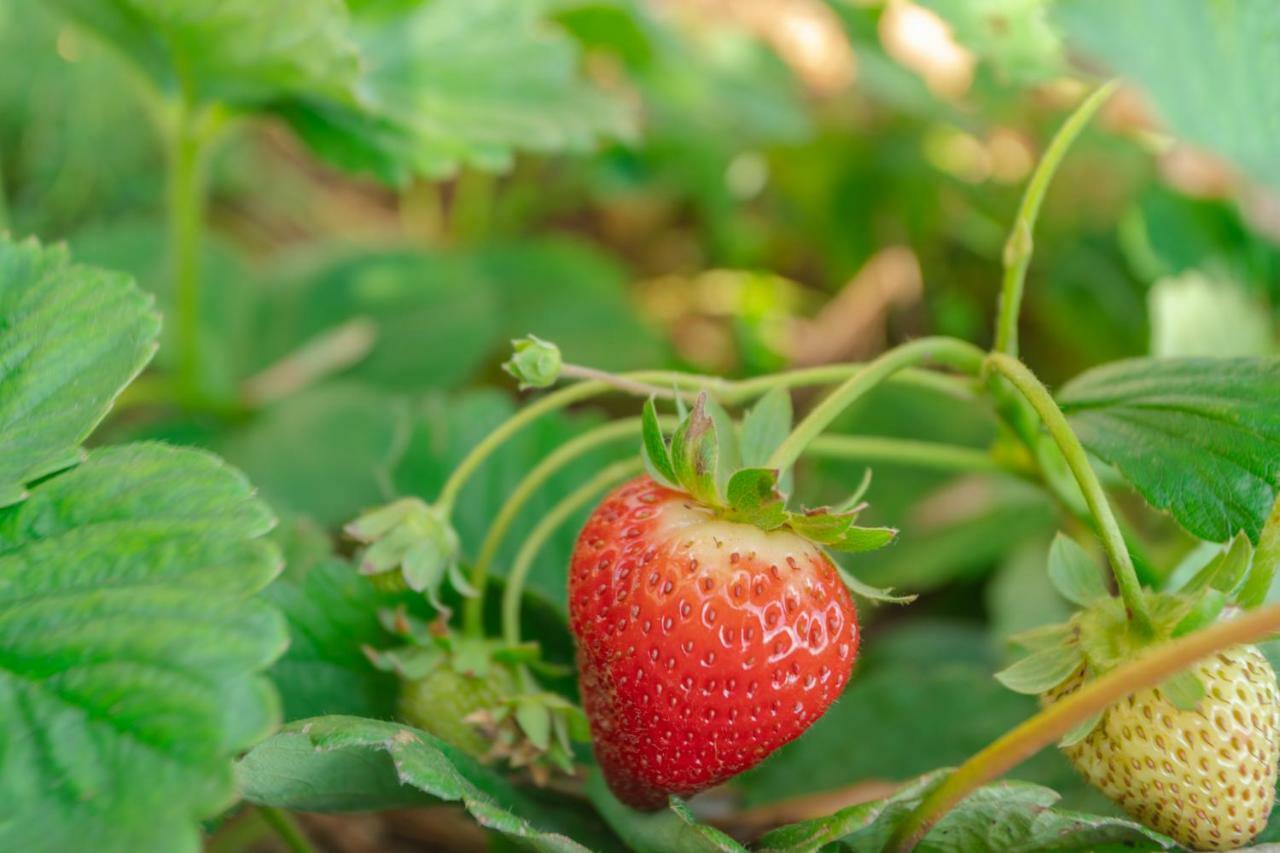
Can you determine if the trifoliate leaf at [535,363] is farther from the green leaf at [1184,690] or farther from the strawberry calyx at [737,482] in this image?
the green leaf at [1184,690]

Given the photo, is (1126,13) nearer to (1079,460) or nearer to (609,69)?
(1079,460)

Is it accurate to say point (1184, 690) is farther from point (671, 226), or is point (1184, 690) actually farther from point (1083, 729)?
point (671, 226)

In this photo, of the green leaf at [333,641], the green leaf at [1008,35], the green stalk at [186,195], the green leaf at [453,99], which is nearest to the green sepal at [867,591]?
the green leaf at [333,641]

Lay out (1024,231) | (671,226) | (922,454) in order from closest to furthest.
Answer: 1. (1024,231)
2. (922,454)
3. (671,226)

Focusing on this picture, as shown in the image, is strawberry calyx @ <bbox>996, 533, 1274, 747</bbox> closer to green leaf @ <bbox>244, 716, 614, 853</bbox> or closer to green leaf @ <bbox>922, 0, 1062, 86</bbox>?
green leaf @ <bbox>244, 716, 614, 853</bbox>

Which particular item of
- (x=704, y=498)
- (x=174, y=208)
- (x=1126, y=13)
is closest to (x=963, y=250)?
(x=1126, y=13)

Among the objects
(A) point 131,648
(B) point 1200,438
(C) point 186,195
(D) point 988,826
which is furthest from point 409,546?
(C) point 186,195
